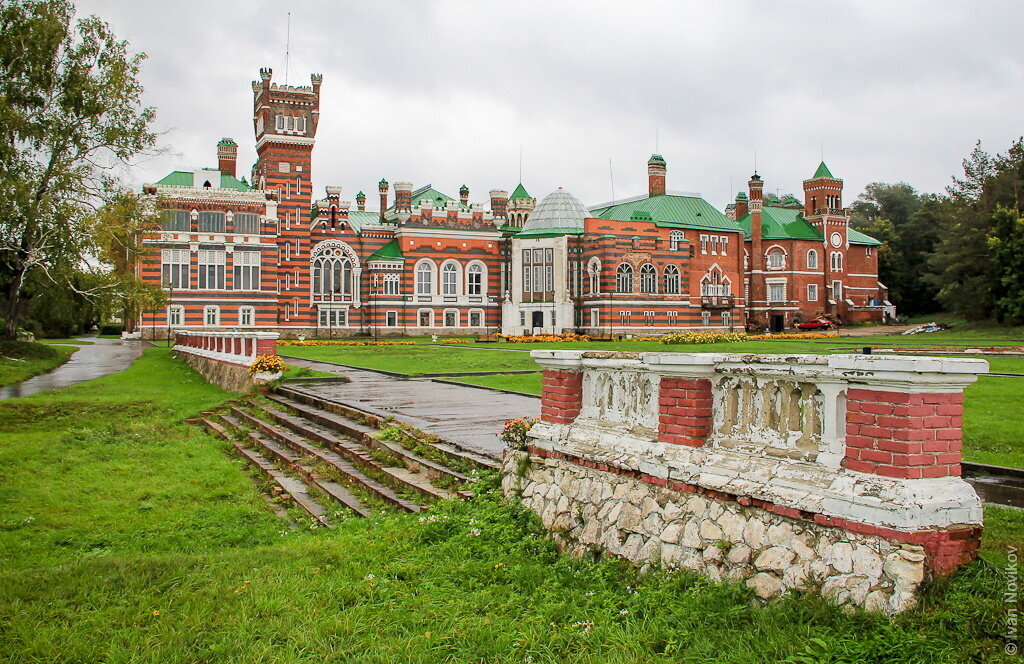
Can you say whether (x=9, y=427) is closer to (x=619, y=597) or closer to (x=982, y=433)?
(x=619, y=597)

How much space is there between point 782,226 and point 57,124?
63.0 meters

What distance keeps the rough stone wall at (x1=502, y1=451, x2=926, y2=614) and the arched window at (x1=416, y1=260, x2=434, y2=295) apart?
5827 centimetres

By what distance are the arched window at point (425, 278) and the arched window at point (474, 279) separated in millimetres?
3095

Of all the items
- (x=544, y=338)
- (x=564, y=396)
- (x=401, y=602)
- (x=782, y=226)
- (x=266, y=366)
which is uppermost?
(x=782, y=226)

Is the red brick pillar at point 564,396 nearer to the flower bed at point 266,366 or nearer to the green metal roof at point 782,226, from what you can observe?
the flower bed at point 266,366

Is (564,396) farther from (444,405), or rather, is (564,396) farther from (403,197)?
(403,197)

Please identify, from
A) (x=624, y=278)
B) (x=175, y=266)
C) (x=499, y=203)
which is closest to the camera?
(x=175, y=266)

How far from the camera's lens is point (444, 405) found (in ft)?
49.0

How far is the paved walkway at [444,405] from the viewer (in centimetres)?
1119

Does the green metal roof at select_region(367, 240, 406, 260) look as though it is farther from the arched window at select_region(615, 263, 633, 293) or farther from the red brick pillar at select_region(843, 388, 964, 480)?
the red brick pillar at select_region(843, 388, 964, 480)

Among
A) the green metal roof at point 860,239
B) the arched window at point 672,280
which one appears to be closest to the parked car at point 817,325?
the green metal roof at point 860,239

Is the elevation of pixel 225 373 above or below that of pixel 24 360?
below

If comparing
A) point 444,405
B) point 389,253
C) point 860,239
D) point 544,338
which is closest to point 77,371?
point 444,405

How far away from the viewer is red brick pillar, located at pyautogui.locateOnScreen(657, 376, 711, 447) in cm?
590
